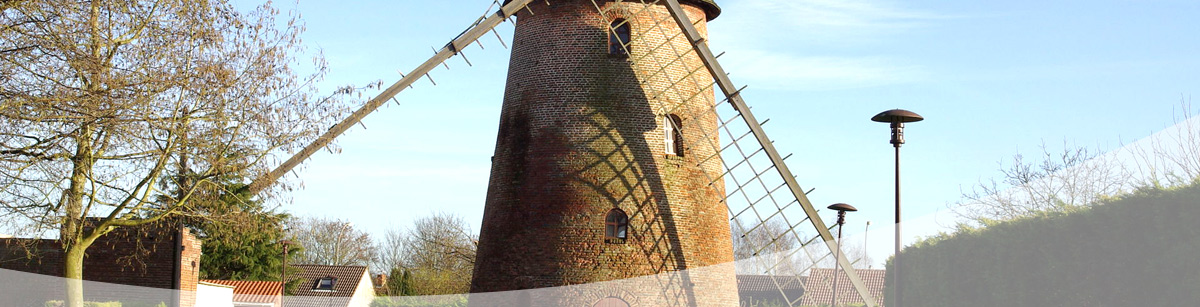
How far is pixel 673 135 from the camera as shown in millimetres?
21031

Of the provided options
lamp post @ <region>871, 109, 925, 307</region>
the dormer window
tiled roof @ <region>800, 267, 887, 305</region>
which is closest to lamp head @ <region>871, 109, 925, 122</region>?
lamp post @ <region>871, 109, 925, 307</region>

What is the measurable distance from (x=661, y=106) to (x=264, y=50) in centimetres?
705

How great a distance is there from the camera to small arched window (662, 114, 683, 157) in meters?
20.8

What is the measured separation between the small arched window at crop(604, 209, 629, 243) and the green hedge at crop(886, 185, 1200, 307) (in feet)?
16.2

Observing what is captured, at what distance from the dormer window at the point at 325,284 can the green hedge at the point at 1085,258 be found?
123 feet

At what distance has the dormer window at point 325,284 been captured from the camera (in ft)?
169

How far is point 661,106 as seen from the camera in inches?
819

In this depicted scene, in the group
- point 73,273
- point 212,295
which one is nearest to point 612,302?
point 73,273

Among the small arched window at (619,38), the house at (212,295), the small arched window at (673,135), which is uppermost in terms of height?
the small arched window at (619,38)

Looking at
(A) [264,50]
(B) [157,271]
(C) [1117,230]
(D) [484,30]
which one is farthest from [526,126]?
(C) [1117,230]

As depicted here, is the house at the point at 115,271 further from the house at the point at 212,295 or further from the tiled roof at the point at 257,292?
the tiled roof at the point at 257,292

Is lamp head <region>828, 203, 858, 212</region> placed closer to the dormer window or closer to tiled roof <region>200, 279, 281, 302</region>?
tiled roof <region>200, 279, 281, 302</region>

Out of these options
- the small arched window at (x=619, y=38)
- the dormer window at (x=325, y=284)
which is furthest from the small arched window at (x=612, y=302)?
the dormer window at (x=325, y=284)

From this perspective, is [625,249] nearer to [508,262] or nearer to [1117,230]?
[508,262]
